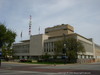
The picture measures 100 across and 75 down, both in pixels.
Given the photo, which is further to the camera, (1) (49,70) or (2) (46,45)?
(2) (46,45)

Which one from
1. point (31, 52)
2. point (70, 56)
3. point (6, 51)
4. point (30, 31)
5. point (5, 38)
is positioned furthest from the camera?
point (30, 31)

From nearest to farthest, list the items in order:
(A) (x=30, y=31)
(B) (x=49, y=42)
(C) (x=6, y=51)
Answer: (C) (x=6, y=51)
(B) (x=49, y=42)
(A) (x=30, y=31)

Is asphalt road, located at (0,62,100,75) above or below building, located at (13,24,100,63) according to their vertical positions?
below

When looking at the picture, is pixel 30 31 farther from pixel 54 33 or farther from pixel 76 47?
pixel 76 47

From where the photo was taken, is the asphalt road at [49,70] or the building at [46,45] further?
the building at [46,45]

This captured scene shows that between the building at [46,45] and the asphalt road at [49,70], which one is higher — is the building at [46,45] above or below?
above

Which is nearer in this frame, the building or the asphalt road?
the asphalt road

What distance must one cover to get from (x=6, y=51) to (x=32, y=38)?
22791 millimetres

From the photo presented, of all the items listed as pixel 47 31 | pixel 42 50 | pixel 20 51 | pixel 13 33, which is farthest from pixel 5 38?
pixel 47 31

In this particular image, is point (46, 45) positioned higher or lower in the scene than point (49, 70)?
higher

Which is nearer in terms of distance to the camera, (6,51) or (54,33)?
(6,51)

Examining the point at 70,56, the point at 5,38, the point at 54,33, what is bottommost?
the point at 70,56

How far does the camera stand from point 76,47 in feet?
221

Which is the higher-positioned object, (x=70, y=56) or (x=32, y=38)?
(x=32, y=38)
